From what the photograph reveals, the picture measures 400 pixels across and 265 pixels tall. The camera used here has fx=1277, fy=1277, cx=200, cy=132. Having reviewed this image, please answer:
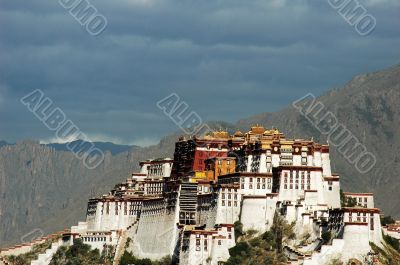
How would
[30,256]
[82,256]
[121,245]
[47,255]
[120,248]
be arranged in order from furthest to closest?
[30,256] < [47,255] < [82,256] < [121,245] < [120,248]

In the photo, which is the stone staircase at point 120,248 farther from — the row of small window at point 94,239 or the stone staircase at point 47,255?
the stone staircase at point 47,255

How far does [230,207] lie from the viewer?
162 metres

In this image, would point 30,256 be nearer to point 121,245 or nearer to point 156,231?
point 121,245

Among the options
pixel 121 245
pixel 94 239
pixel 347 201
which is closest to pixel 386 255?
pixel 347 201

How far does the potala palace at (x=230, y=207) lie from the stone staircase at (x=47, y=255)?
18cm

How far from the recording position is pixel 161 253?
167 meters

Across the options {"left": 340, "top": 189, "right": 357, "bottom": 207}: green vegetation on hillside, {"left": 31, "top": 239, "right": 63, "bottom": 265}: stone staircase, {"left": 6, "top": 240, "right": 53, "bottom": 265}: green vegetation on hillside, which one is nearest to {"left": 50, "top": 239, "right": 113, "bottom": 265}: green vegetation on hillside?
{"left": 31, "top": 239, "right": 63, "bottom": 265}: stone staircase

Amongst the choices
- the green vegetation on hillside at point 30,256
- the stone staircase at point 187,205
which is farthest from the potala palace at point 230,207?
the green vegetation on hillside at point 30,256

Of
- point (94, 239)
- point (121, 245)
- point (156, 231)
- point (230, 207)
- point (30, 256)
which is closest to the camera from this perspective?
point (230, 207)

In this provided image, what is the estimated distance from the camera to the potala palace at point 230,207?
150250 millimetres

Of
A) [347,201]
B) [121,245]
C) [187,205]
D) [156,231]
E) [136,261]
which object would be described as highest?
[347,201]

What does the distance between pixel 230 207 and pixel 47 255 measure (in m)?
36.6

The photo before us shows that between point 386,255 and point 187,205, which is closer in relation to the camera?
point 386,255

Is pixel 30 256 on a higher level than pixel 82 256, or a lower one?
higher
